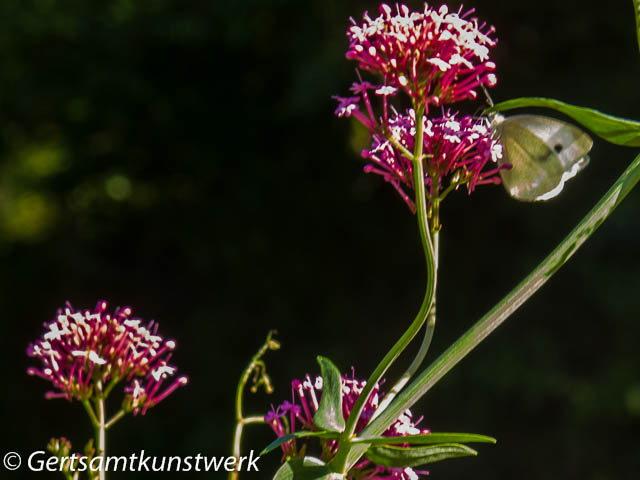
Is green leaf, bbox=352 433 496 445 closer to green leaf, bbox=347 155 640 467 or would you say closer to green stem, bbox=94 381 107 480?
green leaf, bbox=347 155 640 467

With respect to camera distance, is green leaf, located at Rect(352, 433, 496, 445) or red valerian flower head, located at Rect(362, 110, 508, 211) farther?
red valerian flower head, located at Rect(362, 110, 508, 211)

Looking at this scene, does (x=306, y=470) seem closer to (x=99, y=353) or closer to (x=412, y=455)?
(x=412, y=455)

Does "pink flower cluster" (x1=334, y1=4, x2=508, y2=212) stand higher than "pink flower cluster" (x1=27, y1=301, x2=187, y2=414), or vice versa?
"pink flower cluster" (x1=334, y1=4, x2=508, y2=212)

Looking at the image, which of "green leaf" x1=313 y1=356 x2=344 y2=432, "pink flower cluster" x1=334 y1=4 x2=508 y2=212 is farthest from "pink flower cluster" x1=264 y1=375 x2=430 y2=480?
"pink flower cluster" x1=334 y1=4 x2=508 y2=212

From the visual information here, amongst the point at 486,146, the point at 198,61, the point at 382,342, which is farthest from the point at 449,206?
the point at 486,146

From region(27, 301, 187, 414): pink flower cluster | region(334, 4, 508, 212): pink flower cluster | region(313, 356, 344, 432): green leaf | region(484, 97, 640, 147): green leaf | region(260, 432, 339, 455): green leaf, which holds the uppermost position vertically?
region(334, 4, 508, 212): pink flower cluster

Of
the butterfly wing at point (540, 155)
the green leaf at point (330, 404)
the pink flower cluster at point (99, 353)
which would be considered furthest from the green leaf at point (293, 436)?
the butterfly wing at point (540, 155)

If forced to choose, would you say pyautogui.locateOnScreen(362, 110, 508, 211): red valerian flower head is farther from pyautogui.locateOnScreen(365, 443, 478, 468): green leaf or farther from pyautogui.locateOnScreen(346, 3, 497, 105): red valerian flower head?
pyautogui.locateOnScreen(365, 443, 478, 468): green leaf
